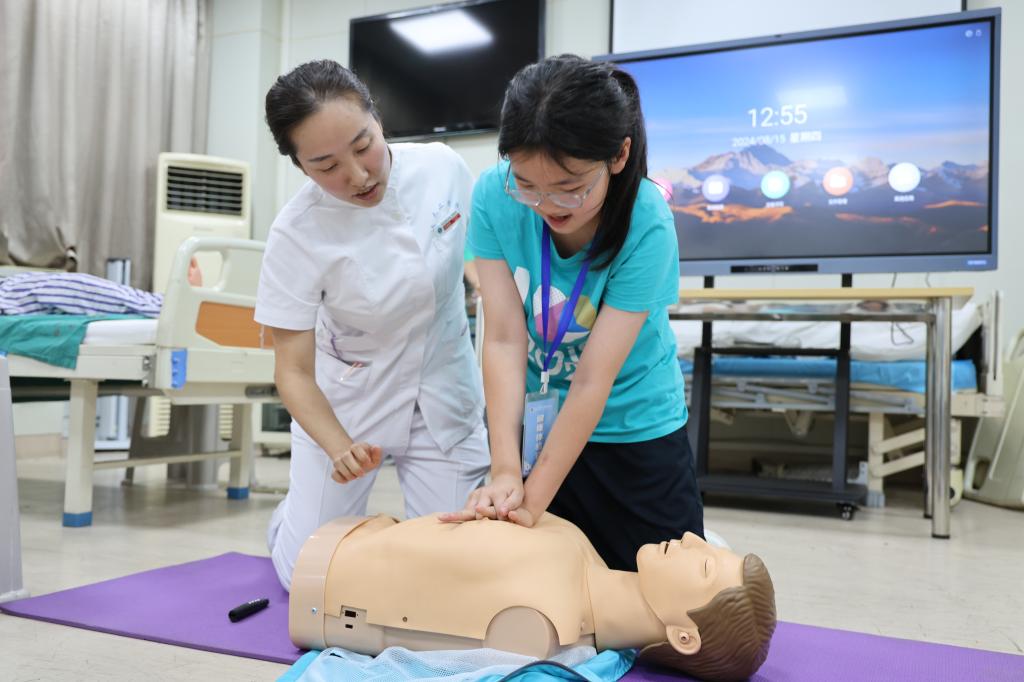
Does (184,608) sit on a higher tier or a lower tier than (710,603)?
lower

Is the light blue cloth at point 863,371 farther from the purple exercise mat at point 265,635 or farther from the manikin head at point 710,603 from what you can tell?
the manikin head at point 710,603

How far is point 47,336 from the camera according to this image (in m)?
2.39

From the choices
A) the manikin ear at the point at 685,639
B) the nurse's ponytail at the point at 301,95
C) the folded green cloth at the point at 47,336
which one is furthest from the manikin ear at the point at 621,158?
the folded green cloth at the point at 47,336

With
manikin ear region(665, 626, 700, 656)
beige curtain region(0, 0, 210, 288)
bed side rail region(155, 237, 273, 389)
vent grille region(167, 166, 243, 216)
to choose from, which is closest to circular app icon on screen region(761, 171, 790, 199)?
bed side rail region(155, 237, 273, 389)

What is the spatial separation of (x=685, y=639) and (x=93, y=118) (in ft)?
14.4

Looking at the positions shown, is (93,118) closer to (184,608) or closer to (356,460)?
(184,608)

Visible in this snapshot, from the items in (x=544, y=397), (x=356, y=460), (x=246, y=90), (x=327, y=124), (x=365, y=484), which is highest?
(x=246, y=90)

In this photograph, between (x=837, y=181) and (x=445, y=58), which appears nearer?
(x=837, y=181)

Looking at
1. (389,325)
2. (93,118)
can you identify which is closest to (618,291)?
(389,325)

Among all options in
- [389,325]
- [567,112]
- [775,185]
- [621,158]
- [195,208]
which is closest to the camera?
[567,112]

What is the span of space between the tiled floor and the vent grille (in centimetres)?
177

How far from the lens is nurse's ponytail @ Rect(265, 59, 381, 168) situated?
4.39 ft

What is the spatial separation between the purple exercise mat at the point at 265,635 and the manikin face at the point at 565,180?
26.5 inches

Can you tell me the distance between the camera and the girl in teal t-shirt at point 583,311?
112 centimetres
